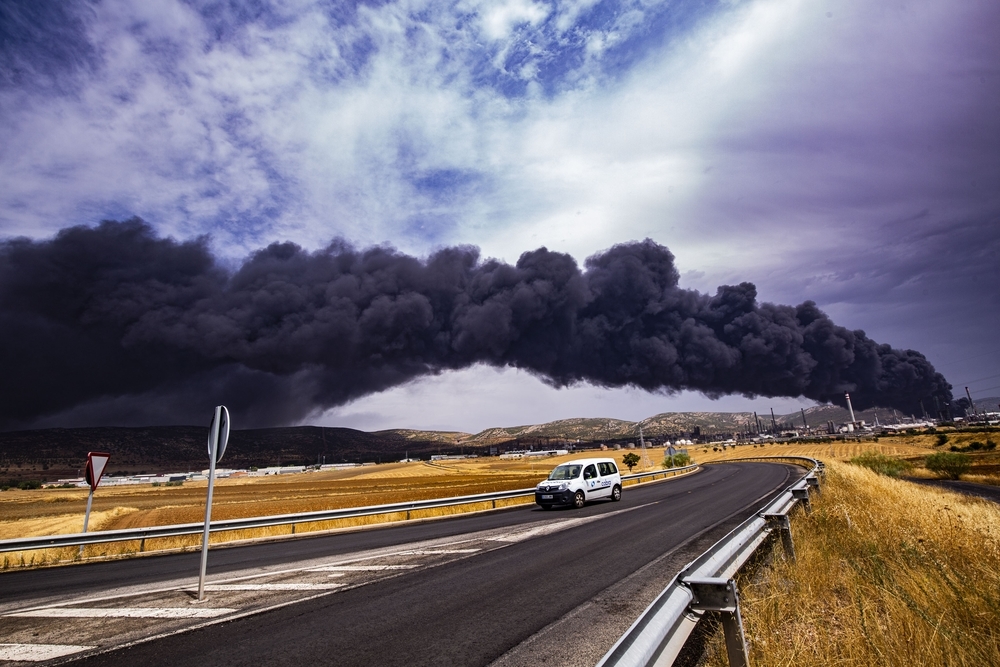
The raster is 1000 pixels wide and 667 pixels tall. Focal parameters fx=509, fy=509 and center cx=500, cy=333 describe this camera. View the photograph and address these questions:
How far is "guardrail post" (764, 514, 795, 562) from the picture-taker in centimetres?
632

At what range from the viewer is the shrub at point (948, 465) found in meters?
30.5

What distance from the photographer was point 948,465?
30.9m

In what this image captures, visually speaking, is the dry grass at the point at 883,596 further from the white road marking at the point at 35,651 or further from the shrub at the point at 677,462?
the shrub at the point at 677,462

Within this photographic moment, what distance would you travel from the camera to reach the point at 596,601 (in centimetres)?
612

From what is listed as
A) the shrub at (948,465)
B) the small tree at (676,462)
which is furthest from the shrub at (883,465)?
the small tree at (676,462)

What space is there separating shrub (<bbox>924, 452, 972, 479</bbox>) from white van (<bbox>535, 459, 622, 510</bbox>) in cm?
2400

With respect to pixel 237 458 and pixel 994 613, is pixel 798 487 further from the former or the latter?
pixel 237 458

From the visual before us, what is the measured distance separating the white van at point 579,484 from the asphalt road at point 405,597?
5.36m

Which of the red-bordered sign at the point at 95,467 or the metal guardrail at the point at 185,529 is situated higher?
the red-bordered sign at the point at 95,467

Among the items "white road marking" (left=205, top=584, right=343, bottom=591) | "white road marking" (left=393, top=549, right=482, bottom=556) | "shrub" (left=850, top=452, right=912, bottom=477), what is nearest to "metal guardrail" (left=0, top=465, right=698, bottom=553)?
"white road marking" (left=205, top=584, right=343, bottom=591)

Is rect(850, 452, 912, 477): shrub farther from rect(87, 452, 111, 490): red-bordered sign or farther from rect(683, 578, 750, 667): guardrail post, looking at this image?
rect(87, 452, 111, 490): red-bordered sign

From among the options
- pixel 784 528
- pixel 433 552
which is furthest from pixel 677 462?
pixel 784 528

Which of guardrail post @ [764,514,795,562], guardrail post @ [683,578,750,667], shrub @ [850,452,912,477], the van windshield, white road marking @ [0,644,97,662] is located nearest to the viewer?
guardrail post @ [683,578,750,667]

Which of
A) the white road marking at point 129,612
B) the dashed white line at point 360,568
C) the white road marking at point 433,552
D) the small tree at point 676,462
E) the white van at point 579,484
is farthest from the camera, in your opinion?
the small tree at point 676,462
